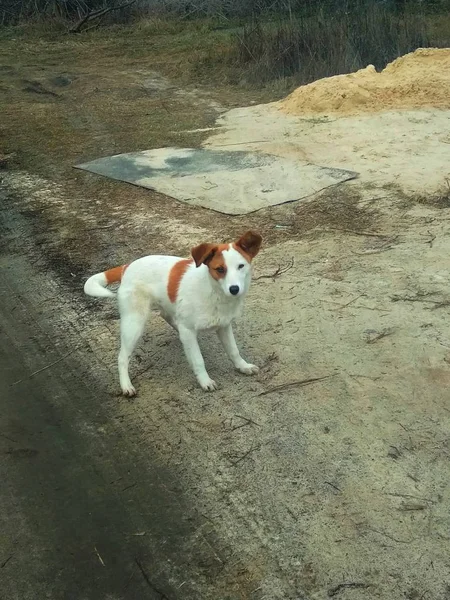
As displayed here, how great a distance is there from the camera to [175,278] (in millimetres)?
5250

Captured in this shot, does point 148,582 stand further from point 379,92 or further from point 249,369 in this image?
point 379,92

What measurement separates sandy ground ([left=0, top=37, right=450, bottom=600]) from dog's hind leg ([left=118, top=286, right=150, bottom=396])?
22cm

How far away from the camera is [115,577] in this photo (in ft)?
12.8

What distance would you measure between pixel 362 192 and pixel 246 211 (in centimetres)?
130

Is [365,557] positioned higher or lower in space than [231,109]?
higher

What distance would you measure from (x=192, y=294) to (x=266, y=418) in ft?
2.93

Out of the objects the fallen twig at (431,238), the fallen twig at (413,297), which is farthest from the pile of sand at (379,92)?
the fallen twig at (413,297)

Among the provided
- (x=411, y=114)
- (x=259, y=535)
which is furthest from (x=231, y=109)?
(x=259, y=535)

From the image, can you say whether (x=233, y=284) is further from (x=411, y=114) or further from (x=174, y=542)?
(x=411, y=114)

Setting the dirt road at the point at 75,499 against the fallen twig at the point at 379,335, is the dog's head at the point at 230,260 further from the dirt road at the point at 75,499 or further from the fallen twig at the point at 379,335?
the fallen twig at the point at 379,335

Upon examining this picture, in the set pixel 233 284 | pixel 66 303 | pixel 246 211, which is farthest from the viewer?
pixel 246 211

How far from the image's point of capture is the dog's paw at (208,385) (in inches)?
207

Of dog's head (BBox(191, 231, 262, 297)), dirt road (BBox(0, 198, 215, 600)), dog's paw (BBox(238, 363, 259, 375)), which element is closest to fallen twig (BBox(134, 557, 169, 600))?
dirt road (BBox(0, 198, 215, 600))

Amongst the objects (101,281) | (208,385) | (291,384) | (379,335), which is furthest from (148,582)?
(379,335)
